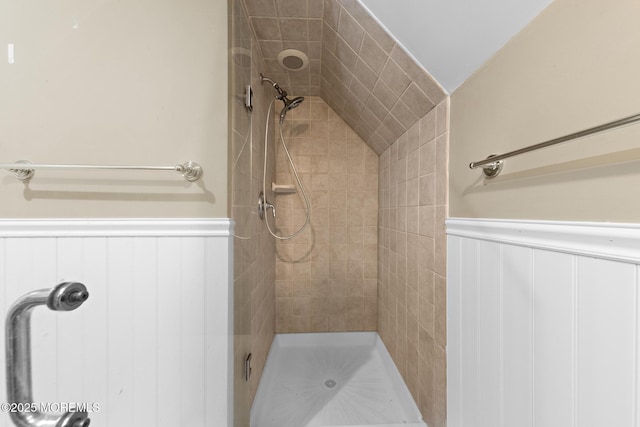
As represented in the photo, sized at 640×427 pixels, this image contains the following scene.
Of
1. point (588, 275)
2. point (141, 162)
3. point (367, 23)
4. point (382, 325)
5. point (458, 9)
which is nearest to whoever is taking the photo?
point (588, 275)

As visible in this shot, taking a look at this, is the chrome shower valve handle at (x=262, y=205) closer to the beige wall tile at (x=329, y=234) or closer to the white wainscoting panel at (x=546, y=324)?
the beige wall tile at (x=329, y=234)

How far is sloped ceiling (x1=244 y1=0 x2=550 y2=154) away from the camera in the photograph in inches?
37.1

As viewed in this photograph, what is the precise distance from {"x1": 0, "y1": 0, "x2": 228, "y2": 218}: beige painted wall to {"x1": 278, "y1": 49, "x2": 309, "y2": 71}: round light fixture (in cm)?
52

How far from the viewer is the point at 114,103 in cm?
77

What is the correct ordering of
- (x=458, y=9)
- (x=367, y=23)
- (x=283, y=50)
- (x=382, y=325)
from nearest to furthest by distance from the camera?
(x=458, y=9)
(x=367, y=23)
(x=283, y=50)
(x=382, y=325)

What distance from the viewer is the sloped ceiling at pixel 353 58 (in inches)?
37.1

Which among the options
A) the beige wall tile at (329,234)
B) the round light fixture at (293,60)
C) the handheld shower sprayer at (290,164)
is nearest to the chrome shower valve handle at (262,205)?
the handheld shower sprayer at (290,164)

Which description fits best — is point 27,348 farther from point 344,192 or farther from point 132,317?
point 344,192

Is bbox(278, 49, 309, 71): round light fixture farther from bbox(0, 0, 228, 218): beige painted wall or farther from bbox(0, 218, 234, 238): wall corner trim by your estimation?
bbox(0, 218, 234, 238): wall corner trim

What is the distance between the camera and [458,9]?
2.23 feet

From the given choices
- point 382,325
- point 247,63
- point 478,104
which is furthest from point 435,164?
point 382,325

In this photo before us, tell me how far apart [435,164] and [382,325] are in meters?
1.28

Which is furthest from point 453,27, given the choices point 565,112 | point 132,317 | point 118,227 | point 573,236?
point 132,317

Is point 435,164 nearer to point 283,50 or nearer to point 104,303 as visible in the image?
point 283,50
